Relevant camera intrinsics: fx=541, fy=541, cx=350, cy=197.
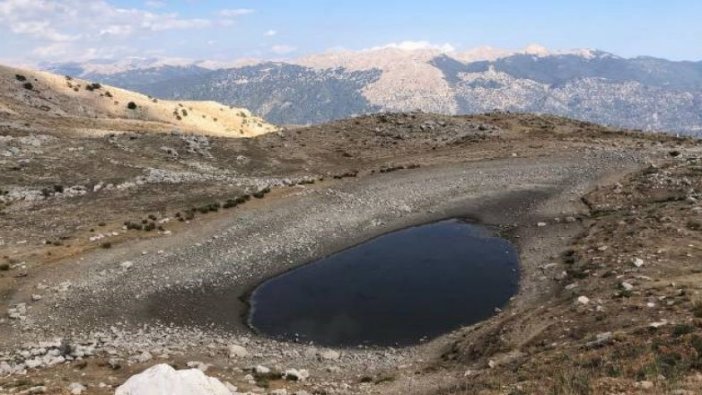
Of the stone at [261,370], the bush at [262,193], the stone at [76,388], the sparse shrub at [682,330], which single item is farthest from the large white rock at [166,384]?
the bush at [262,193]

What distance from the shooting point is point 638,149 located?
6888 cm

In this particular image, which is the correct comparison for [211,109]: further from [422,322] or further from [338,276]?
[422,322]

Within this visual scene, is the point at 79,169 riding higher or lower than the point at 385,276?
higher

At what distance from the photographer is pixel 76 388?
22.4m

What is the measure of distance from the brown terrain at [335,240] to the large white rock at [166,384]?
18.4 feet

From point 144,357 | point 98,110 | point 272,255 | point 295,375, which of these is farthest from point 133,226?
point 98,110

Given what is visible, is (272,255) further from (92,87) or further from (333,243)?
(92,87)

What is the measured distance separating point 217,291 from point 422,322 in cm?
1510

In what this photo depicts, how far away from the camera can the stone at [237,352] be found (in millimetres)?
29619

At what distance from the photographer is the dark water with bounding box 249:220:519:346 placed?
35.2m

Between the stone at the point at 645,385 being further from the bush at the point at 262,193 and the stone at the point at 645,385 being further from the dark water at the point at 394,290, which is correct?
the bush at the point at 262,193

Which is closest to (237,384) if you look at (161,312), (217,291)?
(161,312)

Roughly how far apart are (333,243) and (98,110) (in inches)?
2973

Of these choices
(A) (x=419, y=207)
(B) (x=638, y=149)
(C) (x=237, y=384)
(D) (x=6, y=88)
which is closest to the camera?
(C) (x=237, y=384)
